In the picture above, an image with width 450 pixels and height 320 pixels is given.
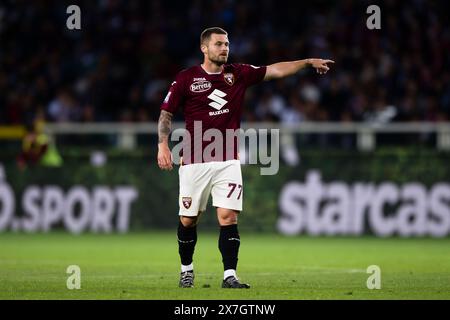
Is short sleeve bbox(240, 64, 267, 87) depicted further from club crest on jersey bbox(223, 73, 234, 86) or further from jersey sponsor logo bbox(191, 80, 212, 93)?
jersey sponsor logo bbox(191, 80, 212, 93)

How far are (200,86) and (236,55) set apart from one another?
13.2 metres

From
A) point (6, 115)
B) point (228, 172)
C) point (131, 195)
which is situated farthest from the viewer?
point (6, 115)

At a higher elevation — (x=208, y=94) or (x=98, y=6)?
(x=98, y=6)

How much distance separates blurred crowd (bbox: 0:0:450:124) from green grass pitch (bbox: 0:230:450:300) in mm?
3327

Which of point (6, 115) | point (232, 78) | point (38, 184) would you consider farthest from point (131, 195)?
point (232, 78)

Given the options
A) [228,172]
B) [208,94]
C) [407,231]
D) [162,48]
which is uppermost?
[162,48]

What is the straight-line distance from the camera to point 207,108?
10969 millimetres

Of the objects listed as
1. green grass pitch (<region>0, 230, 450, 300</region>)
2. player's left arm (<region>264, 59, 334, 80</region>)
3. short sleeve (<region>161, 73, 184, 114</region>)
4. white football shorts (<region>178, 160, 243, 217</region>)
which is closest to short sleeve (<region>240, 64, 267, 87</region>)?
player's left arm (<region>264, 59, 334, 80</region>)

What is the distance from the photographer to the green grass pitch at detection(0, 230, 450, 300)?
33.8ft

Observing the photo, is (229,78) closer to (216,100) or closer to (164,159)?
(216,100)

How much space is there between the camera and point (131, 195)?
21.7m

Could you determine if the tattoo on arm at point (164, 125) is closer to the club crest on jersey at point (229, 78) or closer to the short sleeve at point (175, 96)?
the short sleeve at point (175, 96)
